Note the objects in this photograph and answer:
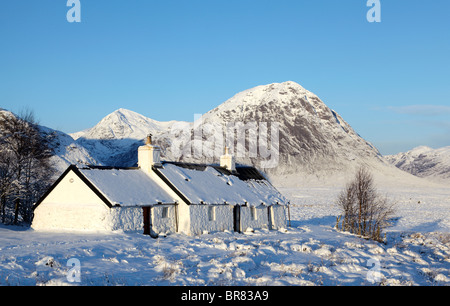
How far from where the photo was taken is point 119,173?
30.2 meters

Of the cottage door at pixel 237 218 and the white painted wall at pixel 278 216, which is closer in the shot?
the cottage door at pixel 237 218

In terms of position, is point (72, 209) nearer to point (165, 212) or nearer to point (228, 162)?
point (165, 212)

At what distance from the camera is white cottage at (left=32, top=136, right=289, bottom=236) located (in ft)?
87.6

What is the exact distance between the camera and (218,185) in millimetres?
35375

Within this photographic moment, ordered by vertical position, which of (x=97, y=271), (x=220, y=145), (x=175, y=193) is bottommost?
(x=97, y=271)

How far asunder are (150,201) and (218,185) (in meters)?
8.20

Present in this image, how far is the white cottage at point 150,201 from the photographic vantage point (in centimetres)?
2669

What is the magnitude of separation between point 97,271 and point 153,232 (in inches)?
529

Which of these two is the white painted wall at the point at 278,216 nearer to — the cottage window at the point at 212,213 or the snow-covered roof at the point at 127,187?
the cottage window at the point at 212,213

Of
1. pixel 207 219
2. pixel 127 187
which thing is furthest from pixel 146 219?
pixel 207 219

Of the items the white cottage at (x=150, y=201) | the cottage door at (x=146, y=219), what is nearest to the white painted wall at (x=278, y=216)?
the white cottage at (x=150, y=201)
